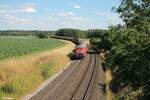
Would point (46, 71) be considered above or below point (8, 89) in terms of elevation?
below

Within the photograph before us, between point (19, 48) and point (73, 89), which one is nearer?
point (73, 89)

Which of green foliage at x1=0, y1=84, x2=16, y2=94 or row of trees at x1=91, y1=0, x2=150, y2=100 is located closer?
row of trees at x1=91, y1=0, x2=150, y2=100

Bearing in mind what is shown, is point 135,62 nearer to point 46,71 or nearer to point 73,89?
point 73,89

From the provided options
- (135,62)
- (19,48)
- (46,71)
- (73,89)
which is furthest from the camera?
(19,48)

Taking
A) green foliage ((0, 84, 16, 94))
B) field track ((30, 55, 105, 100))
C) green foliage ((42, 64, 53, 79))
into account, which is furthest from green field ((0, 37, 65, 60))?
green foliage ((0, 84, 16, 94))

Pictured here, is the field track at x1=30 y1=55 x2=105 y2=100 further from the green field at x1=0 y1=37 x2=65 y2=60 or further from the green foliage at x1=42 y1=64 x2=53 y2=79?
the green field at x1=0 y1=37 x2=65 y2=60

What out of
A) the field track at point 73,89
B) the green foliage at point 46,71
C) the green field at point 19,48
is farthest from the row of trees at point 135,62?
the green field at point 19,48

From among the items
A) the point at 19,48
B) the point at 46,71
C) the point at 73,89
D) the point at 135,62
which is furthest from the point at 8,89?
the point at 19,48

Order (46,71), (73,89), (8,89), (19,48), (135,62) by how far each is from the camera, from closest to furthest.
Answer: (135,62), (8,89), (73,89), (46,71), (19,48)

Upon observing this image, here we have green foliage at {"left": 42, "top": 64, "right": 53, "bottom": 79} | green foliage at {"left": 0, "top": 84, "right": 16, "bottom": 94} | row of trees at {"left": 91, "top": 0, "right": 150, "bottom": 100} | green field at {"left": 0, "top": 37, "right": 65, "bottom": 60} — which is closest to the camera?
row of trees at {"left": 91, "top": 0, "right": 150, "bottom": 100}

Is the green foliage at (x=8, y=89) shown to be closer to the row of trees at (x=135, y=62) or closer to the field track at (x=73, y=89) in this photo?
the field track at (x=73, y=89)

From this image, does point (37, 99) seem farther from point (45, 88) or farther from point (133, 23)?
point (133, 23)

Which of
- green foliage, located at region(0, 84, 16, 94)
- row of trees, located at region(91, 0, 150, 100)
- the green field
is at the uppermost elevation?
row of trees, located at region(91, 0, 150, 100)

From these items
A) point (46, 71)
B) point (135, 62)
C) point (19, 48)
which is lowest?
point (19, 48)
